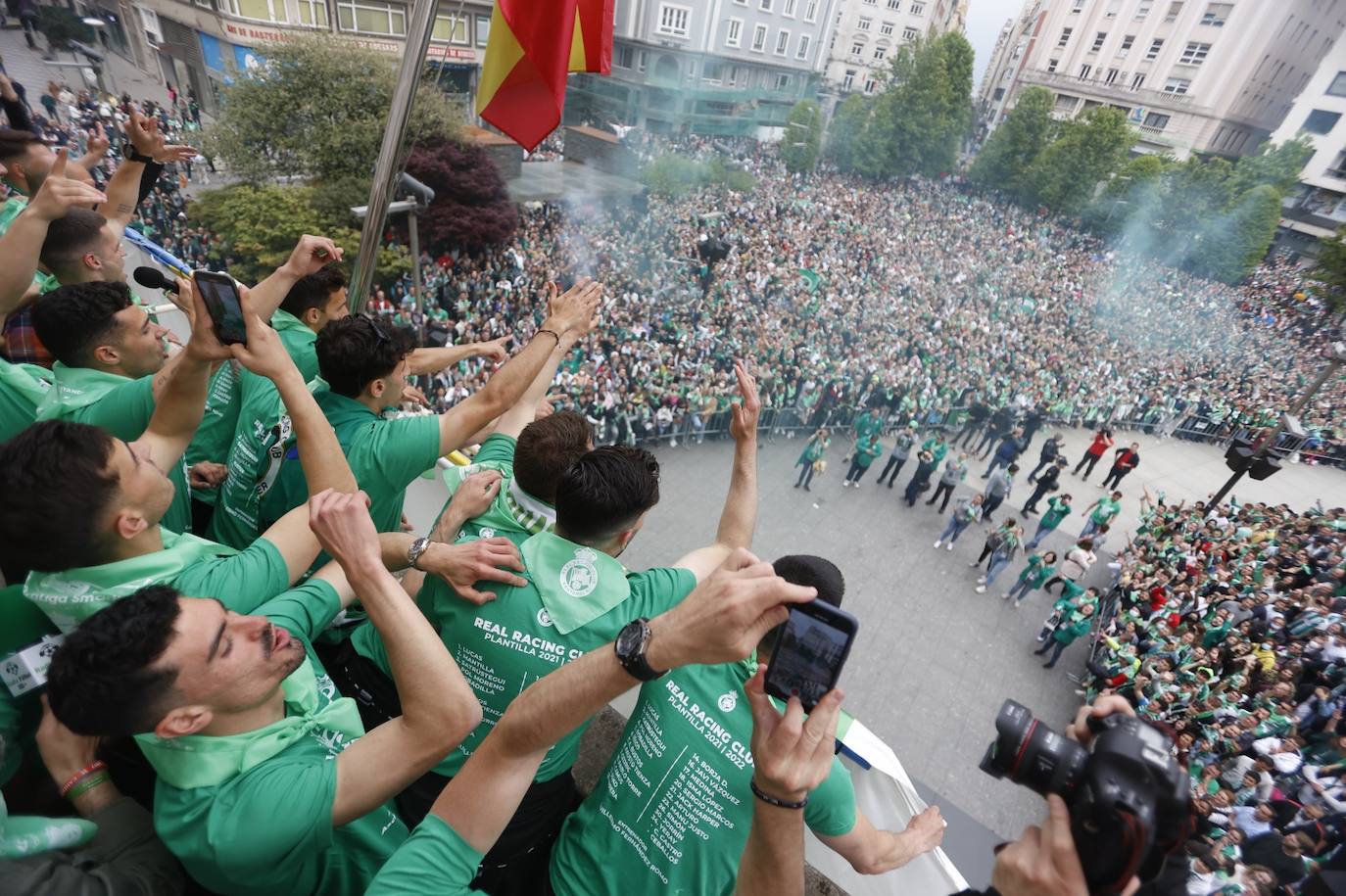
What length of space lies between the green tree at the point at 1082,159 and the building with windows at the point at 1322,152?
396 inches

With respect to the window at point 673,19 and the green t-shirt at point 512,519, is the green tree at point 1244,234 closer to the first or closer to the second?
the window at point 673,19

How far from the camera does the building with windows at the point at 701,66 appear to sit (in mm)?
40031

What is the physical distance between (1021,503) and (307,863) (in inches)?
624

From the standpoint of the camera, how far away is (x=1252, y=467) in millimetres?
11617

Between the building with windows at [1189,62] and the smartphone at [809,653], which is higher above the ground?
the building with windows at [1189,62]

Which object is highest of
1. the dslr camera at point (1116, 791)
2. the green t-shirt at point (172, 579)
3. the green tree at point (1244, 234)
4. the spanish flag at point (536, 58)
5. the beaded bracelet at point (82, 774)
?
the spanish flag at point (536, 58)

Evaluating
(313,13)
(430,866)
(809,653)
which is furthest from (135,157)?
(313,13)

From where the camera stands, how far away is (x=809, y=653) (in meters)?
1.36

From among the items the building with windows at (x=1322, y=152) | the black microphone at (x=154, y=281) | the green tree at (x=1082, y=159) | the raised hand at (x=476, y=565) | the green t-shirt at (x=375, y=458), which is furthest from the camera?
the green tree at (x=1082, y=159)

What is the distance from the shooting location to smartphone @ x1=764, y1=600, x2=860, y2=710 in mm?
1341

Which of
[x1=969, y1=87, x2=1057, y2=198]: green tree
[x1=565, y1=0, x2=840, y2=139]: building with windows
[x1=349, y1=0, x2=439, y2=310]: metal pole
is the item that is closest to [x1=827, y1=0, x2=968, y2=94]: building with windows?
[x1=565, y1=0, x2=840, y2=139]: building with windows

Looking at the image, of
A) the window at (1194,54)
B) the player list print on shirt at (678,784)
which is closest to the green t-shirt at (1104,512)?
the player list print on shirt at (678,784)

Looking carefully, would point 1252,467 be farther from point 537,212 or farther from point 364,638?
point 537,212

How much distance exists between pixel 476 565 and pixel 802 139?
139 feet
